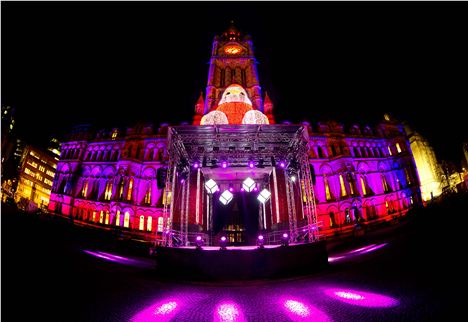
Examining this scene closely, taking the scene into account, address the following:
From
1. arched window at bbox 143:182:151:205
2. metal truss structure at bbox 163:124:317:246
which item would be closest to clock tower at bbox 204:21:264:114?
→ arched window at bbox 143:182:151:205

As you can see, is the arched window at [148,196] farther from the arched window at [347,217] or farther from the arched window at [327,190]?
the arched window at [347,217]

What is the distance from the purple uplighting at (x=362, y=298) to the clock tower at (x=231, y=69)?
25.4 meters

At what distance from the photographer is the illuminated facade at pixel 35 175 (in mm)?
45688

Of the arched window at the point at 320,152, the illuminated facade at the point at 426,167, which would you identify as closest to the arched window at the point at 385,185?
the arched window at the point at 320,152

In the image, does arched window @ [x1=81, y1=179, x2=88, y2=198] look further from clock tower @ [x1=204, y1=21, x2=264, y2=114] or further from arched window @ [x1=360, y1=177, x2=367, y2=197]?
arched window @ [x1=360, y1=177, x2=367, y2=197]

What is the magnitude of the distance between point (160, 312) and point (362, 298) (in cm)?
424

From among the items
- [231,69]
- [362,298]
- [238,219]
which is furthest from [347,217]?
[231,69]

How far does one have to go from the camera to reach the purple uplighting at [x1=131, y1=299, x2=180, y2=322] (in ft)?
11.5

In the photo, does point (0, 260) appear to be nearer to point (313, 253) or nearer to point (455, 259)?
point (313, 253)

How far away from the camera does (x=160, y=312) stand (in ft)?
12.6

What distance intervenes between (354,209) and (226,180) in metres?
21.4

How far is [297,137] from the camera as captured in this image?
422 inches

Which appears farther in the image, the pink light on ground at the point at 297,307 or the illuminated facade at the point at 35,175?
the illuminated facade at the point at 35,175

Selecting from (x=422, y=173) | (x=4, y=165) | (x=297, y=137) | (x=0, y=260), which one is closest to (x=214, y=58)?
(x=297, y=137)
